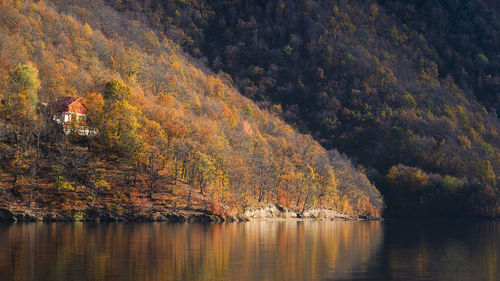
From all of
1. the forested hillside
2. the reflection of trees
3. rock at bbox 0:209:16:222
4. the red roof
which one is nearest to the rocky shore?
rock at bbox 0:209:16:222

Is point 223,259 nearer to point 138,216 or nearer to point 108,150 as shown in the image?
point 138,216

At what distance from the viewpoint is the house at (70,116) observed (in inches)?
4862

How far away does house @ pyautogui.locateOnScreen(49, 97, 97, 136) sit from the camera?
123500 millimetres

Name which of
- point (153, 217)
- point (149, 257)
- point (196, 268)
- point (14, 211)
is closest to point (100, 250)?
point (149, 257)

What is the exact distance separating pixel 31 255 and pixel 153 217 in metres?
63.6

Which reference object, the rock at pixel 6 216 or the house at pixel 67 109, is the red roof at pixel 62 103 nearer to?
the house at pixel 67 109

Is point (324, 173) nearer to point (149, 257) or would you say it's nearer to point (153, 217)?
point (153, 217)

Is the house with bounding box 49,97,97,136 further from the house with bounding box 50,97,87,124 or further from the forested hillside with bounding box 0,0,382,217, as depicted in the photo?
the forested hillside with bounding box 0,0,382,217

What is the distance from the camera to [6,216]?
99312 millimetres

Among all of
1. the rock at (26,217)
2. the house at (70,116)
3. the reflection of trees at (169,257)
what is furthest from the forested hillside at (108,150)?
the reflection of trees at (169,257)

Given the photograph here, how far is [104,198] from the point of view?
112312 millimetres

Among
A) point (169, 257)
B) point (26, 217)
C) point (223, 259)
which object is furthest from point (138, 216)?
point (223, 259)

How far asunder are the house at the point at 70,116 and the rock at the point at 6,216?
27.0 m

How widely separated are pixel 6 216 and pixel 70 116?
30.7 meters
